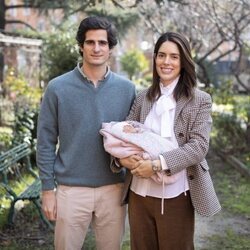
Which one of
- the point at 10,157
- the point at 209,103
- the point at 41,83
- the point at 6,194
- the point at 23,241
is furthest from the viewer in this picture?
the point at 41,83

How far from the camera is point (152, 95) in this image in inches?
114

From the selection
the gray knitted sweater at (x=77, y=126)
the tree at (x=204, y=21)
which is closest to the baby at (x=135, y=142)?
the gray knitted sweater at (x=77, y=126)

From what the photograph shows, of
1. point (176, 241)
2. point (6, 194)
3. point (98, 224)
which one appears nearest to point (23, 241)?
point (6, 194)

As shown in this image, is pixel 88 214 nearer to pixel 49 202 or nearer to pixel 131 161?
pixel 49 202

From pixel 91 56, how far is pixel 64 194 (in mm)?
868

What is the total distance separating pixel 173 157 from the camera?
2672 millimetres

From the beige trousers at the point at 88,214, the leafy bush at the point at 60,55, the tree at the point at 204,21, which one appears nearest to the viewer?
the beige trousers at the point at 88,214

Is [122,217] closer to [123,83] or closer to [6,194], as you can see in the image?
[123,83]

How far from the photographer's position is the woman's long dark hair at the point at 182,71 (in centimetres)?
277

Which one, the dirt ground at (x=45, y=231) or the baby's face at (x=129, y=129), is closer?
the baby's face at (x=129, y=129)

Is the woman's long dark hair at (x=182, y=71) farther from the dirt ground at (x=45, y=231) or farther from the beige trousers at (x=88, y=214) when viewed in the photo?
the dirt ground at (x=45, y=231)

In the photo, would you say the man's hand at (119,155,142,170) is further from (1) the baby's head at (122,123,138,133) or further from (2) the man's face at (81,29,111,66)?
(2) the man's face at (81,29,111,66)

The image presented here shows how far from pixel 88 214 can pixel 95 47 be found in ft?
3.43

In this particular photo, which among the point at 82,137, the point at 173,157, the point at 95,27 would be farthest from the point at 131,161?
the point at 95,27
